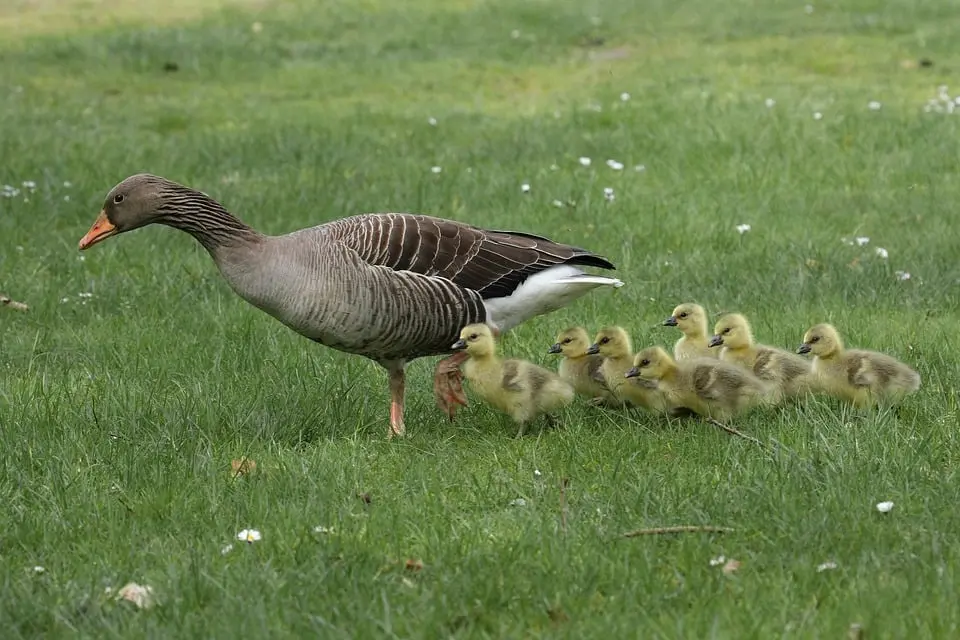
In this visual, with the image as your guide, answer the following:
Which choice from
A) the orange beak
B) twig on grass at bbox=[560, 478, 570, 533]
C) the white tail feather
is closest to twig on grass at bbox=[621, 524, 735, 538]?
twig on grass at bbox=[560, 478, 570, 533]

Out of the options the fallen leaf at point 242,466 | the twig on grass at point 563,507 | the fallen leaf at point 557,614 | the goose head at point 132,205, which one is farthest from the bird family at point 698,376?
the fallen leaf at point 557,614

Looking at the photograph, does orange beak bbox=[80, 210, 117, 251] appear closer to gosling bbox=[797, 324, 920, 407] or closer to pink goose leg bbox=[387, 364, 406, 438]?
pink goose leg bbox=[387, 364, 406, 438]

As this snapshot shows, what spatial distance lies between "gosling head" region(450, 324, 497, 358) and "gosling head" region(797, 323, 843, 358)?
4.76ft

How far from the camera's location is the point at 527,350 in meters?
7.58

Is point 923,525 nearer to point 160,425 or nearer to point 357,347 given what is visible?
point 357,347

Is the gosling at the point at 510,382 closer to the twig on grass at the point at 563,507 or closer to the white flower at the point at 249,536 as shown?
the twig on grass at the point at 563,507

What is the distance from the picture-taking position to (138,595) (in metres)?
4.40

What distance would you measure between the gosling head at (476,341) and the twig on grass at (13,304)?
3.35 m

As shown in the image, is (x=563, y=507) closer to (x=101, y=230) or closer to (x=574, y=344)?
(x=574, y=344)

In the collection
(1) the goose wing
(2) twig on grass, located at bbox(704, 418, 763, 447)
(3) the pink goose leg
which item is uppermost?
(1) the goose wing

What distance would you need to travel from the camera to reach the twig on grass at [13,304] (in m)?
8.38

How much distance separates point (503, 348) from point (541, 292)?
0.94 meters

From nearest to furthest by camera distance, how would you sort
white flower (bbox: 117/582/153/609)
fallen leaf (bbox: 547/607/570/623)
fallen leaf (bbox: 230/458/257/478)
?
fallen leaf (bbox: 547/607/570/623), white flower (bbox: 117/582/153/609), fallen leaf (bbox: 230/458/257/478)

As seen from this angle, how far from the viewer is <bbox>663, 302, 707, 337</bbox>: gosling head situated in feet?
22.6
